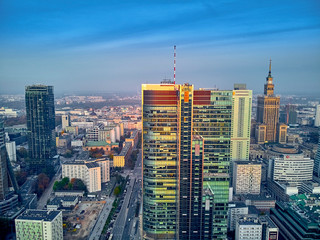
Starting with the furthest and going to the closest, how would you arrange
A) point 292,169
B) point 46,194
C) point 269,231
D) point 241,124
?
point 241,124, point 292,169, point 46,194, point 269,231

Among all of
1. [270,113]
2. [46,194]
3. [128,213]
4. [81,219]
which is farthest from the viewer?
[270,113]

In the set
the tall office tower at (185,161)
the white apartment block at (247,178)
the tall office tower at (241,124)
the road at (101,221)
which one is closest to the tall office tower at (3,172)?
the road at (101,221)

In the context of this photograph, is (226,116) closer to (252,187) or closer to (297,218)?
(297,218)

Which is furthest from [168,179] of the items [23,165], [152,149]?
[23,165]

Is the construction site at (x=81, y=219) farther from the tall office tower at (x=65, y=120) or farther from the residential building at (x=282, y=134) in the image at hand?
the tall office tower at (x=65, y=120)

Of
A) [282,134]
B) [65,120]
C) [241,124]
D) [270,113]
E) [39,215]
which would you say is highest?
[270,113]

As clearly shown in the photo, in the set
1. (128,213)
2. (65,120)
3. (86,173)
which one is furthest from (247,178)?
(65,120)

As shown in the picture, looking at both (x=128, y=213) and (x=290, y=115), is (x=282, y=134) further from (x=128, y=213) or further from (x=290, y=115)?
(x=128, y=213)
